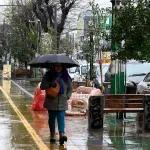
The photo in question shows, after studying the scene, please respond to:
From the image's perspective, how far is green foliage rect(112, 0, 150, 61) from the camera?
1172cm

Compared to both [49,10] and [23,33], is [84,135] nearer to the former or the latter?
[49,10]

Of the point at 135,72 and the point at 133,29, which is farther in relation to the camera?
the point at 135,72

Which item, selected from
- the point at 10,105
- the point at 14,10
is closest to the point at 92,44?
the point at 10,105

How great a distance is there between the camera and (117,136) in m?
11.1

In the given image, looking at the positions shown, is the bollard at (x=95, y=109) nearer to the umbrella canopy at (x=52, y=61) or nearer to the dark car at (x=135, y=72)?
the umbrella canopy at (x=52, y=61)

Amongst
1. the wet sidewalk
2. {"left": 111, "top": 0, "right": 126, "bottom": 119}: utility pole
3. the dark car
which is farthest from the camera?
the dark car

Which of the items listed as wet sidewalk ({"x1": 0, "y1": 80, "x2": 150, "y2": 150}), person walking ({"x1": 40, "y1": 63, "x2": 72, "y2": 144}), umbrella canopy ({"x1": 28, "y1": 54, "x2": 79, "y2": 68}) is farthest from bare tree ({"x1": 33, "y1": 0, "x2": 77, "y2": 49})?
person walking ({"x1": 40, "y1": 63, "x2": 72, "y2": 144})

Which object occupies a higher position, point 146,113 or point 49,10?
point 49,10

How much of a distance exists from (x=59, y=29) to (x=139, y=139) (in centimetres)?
2943

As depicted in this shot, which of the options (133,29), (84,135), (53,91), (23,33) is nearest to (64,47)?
(23,33)

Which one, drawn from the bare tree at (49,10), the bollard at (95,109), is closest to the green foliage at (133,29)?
the bollard at (95,109)

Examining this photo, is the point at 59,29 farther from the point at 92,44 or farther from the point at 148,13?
the point at 148,13

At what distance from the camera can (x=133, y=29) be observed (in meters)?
11.9

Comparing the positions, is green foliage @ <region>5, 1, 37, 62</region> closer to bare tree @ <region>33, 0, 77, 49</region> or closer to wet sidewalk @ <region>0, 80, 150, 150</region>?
bare tree @ <region>33, 0, 77, 49</region>
